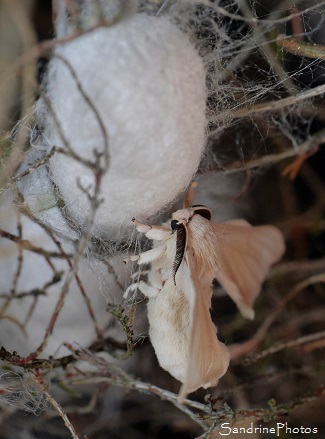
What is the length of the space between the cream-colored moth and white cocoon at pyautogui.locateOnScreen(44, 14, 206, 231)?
0.30 feet

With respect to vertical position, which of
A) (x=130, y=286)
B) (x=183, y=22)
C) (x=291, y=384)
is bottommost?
(x=291, y=384)

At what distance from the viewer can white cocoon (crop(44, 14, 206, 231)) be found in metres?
0.55

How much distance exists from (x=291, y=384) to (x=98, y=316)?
446 millimetres

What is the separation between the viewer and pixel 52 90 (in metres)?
0.60

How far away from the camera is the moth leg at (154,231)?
2.23ft

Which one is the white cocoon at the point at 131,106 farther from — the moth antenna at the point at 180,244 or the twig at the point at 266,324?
the twig at the point at 266,324

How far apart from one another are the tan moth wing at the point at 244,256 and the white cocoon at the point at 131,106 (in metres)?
0.20

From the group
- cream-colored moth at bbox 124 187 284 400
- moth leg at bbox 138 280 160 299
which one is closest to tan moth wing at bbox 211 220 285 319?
cream-colored moth at bbox 124 187 284 400

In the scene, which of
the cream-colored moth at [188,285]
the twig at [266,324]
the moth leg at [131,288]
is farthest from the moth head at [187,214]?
the twig at [266,324]

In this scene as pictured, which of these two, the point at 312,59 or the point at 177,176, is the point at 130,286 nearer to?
the point at 177,176

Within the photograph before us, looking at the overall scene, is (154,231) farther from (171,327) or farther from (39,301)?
(39,301)

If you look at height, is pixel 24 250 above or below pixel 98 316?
above

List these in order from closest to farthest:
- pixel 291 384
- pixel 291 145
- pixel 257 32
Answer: pixel 257 32 → pixel 291 145 → pixel 291 384

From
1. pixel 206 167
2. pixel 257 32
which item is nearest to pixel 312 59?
pixel 257 32
